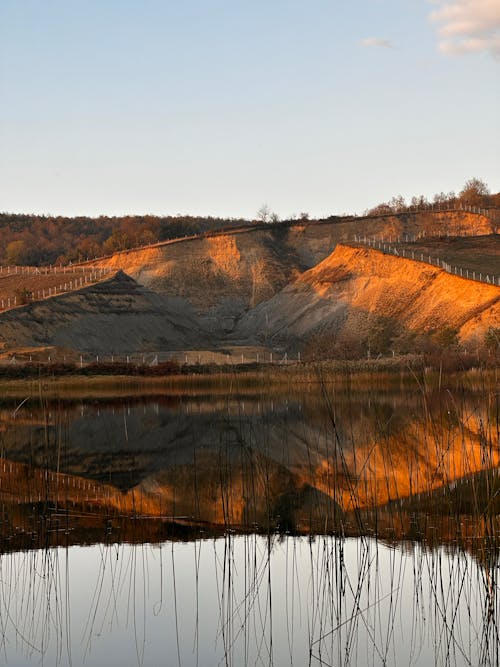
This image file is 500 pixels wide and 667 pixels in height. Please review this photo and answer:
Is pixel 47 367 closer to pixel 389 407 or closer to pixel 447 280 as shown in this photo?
pixel 389 407

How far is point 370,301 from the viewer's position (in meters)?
86.6

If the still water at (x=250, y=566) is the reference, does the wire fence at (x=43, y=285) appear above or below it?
above

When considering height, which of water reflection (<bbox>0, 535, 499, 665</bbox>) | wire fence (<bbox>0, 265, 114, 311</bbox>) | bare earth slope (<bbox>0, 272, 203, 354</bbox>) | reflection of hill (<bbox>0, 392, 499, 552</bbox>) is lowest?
water reflection (<bbox>0, 535, 499, 665</bbox>)

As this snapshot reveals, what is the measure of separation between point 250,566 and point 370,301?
243ft

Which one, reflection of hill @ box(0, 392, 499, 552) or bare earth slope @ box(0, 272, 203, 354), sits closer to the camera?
reflection of hill @ box(0, 392, 499, 552)

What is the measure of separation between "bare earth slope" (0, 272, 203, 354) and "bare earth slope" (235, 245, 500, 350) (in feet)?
28.5

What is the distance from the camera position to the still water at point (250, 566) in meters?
10.5

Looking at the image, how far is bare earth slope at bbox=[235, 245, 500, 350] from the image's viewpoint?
74875 mm

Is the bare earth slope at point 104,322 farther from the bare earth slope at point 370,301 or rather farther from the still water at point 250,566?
the still water at point 250,566

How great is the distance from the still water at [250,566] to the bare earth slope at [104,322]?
57762 millimetres

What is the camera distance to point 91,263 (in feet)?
421

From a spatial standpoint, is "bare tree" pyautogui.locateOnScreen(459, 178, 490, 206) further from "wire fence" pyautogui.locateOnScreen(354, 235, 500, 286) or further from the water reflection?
the water reflection

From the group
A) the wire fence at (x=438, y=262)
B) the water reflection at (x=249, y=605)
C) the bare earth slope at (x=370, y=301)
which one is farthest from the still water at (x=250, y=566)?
the wire fence at (x=438, y=262)

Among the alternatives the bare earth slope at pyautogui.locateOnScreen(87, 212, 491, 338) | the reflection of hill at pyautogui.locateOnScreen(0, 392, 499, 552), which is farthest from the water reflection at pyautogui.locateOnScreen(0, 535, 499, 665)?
the bare earth slope at pyautogui.locateOnScreen(87, 212, 491, 338)
